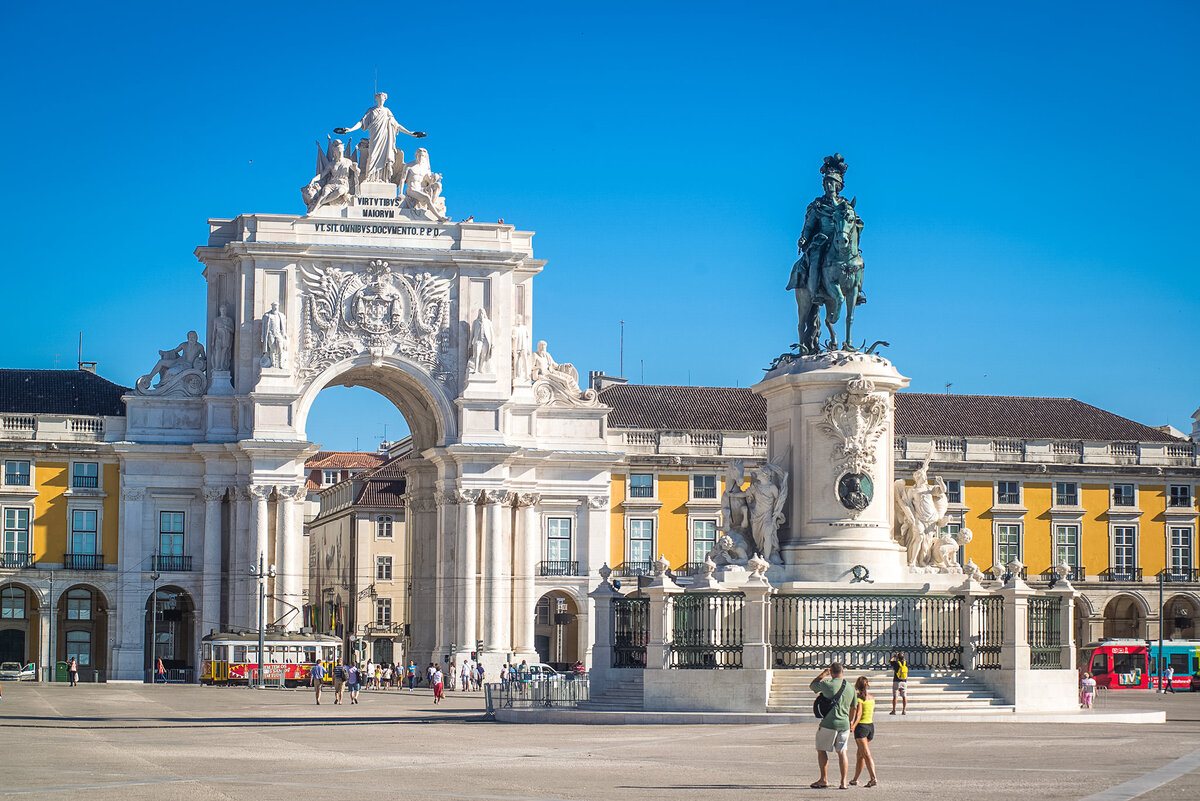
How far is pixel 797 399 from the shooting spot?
35844 millimetres

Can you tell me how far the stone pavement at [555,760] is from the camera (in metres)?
21.7

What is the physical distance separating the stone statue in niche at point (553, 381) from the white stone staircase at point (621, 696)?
37.2m

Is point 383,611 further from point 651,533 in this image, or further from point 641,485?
point 641,485

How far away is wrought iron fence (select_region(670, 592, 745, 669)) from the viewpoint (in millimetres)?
34188

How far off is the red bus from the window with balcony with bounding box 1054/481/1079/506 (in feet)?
103

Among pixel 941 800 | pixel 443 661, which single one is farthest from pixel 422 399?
pixel 941 800

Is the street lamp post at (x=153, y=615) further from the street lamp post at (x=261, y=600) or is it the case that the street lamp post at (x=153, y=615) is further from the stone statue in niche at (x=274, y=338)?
the stone statue in niche at (x=274, y=338)

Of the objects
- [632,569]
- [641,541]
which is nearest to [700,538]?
[641,541]

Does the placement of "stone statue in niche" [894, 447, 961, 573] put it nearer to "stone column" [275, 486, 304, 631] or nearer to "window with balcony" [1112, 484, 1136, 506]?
"stone column" [275, 486, 304, 631]

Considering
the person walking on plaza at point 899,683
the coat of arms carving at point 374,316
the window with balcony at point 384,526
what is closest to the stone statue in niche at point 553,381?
the coat of arms carving at point 374,316

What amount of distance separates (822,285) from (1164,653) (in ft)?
135

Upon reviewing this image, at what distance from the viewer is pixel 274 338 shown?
69.2 m

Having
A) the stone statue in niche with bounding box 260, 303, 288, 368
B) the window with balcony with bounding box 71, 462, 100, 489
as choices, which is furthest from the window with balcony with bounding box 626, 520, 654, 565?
the window with balcony with bounding box 71, 462, 100, 489

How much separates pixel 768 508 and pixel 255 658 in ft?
113
